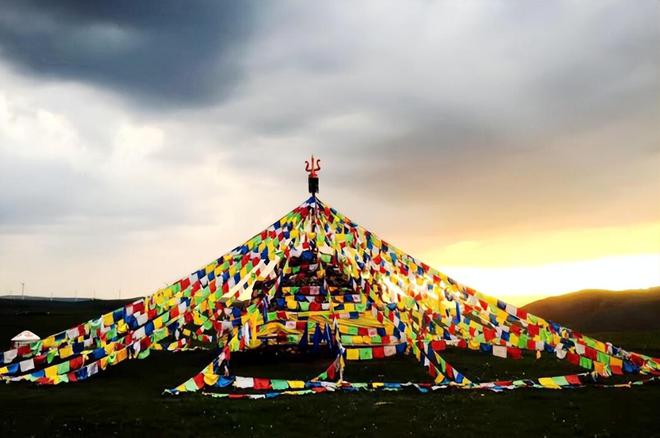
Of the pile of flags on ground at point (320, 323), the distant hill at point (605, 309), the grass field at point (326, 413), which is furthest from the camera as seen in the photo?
the distant hill at point (605, 309)

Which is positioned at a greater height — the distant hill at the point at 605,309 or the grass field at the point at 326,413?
the distant hill at the point at 605,309

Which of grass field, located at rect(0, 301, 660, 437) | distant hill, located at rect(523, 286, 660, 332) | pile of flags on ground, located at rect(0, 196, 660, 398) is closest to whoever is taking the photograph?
grass field, located at rect(0, 301, 660, 437)

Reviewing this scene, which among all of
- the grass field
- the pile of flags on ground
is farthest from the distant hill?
the grass field

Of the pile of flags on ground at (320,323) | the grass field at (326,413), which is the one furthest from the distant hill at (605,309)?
the grass field at (326,413)

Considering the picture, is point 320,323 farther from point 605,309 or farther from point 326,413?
point 605,309

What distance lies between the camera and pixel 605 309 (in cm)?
4197

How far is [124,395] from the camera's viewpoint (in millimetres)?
12211

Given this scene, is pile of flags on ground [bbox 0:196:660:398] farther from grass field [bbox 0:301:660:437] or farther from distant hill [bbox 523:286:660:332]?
distant hill [bbox 523:286:660:332]

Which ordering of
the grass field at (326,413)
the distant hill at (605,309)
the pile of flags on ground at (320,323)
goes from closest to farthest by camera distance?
the grass field at (326,413) < the pile of flags on ground at (320,323) < the distant hill at (605,309)

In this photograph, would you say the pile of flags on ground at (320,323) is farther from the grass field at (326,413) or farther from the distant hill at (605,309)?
the distant hill at (605,309)

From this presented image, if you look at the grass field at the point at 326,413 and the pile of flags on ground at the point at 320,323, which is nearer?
the grass field at the point at 326,413

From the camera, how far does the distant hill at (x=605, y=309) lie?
127ft

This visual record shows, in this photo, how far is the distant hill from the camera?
38719 millimetres

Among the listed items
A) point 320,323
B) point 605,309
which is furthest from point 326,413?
point 605,309
